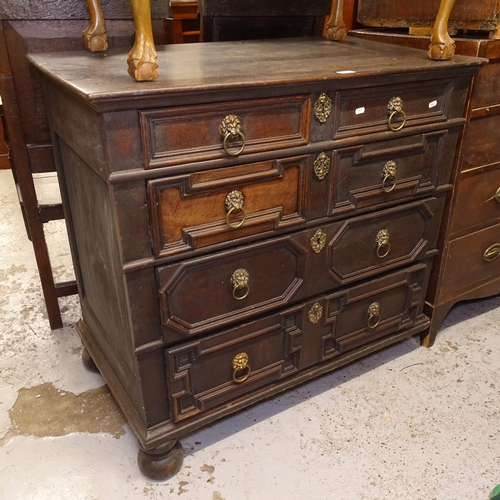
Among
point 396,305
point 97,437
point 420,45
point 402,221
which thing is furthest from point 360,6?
point 97,437

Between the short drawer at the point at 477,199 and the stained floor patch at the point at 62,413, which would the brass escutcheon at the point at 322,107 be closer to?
the short drawer at the point at 477,199

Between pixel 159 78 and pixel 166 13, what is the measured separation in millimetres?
765

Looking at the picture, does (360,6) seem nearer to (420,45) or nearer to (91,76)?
(420,45)

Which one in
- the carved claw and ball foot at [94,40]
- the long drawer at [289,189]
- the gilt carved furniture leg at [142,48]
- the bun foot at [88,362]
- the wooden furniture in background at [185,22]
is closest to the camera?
the gilt carved furniture leg at [142,48]

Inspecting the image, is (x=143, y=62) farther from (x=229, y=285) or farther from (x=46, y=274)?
(x=46, y=274)

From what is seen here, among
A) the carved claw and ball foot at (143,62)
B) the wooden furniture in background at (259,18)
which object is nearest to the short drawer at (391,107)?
the carved claw and ball foot at (143,62)

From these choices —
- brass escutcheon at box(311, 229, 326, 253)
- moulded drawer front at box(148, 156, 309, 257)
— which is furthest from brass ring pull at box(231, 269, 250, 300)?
brass escutcheon at box(311, 229, 326, 253)

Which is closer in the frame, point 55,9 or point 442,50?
point 442,50

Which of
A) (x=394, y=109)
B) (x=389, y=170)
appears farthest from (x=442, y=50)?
(x=389, y=170)

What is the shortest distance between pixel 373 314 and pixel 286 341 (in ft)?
1.18

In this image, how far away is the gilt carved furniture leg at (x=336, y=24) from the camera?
1849mm

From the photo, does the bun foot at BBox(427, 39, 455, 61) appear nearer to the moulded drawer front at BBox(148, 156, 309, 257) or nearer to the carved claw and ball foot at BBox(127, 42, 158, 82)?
the moulded drawer front at BBox(148, 156, 309, 257)

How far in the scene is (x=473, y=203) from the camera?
185 centimetres

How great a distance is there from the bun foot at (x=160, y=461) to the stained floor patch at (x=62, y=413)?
0.19 metres
